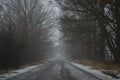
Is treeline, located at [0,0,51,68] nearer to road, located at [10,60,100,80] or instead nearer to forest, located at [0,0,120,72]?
forest, located at [0,0,120,72]

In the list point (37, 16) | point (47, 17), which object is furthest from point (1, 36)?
point (47, 17)

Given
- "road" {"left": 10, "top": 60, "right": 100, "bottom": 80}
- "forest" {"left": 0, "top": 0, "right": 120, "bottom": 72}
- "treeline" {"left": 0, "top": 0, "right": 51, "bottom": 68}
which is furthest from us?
"treeline" {"left": 0, "top": 0, "right": 51, "bottom": 68}

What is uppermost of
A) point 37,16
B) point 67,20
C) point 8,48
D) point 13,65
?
point 37,16

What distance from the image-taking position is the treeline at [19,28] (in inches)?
1135

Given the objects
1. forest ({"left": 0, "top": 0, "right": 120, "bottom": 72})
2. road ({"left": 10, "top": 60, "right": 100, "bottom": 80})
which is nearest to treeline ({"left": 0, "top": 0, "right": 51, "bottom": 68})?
forest ({"left": 0, "top": 0, "right": 120, "bottom": 72})

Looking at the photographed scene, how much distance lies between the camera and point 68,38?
42219 mm

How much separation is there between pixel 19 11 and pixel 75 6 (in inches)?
853

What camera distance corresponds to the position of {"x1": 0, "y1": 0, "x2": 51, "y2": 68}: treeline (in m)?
28.8

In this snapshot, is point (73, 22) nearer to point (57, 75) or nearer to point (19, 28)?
point (57, 75)

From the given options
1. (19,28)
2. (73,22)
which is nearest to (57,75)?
(73,22)

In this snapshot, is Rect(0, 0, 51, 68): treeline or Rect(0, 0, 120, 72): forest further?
Rect(0, 0, 51, 68): treeline

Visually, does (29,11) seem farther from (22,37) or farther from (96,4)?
(96,4)

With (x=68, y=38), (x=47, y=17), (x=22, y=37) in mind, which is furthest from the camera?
(x=47, y=17)

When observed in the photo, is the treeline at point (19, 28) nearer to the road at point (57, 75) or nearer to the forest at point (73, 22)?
the forest at point (73, 22)
